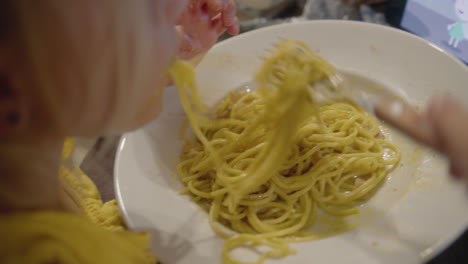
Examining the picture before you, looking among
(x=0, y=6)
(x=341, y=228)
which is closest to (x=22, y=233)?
(x=0, y=6)

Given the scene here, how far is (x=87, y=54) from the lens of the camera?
0.46 meters

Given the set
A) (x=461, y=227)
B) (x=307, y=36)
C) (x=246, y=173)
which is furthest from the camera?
(x=307, y=36)

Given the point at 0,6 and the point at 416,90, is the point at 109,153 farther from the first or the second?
the point at 416,90

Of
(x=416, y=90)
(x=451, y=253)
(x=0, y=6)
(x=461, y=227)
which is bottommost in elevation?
(x=451, y=253)

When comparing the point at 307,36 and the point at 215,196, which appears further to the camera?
the point at 307,36

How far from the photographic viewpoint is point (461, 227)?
686 millimetres

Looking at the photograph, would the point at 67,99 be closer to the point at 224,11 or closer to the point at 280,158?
the point at 280,158

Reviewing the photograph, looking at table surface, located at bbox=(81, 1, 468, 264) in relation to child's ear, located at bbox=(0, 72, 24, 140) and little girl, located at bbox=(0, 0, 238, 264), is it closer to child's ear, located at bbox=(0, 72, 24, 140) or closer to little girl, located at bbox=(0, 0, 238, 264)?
little girl, located at bbox=(0, 0, 238, 264)

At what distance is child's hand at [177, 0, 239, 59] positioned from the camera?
38.0 inches

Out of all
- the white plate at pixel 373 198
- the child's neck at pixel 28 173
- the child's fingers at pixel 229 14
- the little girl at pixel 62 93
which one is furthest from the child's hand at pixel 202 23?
the child's neck at pixel 28 173

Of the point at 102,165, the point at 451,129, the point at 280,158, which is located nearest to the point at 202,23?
the point at 280,158

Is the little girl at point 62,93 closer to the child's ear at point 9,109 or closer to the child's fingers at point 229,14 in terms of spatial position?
the child's ear at point 9,109

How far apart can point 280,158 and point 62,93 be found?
508 mm

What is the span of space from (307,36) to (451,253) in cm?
75
